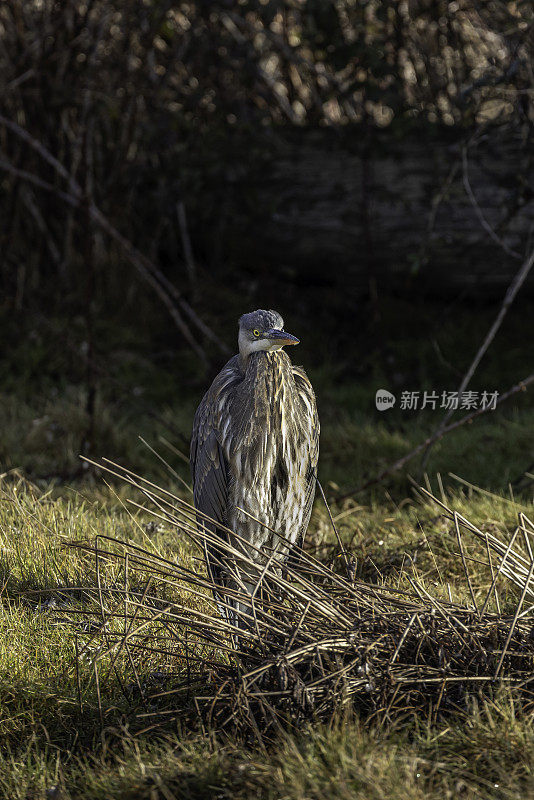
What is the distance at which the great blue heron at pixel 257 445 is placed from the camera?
302cm

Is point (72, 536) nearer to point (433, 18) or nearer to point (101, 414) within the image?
point (101, 414)

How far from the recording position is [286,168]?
6.07 metres

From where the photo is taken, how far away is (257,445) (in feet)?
10.0

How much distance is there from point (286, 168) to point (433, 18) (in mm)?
1609

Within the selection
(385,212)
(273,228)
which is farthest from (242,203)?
(385,212)

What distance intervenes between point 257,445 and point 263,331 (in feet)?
1.36

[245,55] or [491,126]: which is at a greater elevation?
[245,55]

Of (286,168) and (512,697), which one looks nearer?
(512,697)

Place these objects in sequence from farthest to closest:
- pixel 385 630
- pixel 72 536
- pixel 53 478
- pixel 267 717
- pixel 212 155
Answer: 1. pixel 212 155
2. pixel 53 478
3. pixel 72 536
4. pixel 385 630
5. pixel 267 717

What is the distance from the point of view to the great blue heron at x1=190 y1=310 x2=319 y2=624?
3.02 m

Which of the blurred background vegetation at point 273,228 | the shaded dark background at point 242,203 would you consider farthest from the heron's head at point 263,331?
the shaded dark background at point 242,203

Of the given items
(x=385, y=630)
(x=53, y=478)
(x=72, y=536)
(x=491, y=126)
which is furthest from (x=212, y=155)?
(x=385, y=630)

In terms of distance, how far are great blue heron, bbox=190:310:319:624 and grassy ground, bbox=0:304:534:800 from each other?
0.35m

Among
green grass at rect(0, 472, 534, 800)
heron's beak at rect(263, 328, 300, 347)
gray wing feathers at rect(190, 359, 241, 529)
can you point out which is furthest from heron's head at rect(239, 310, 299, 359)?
green grass at rect(0, 472, 534, 800)
